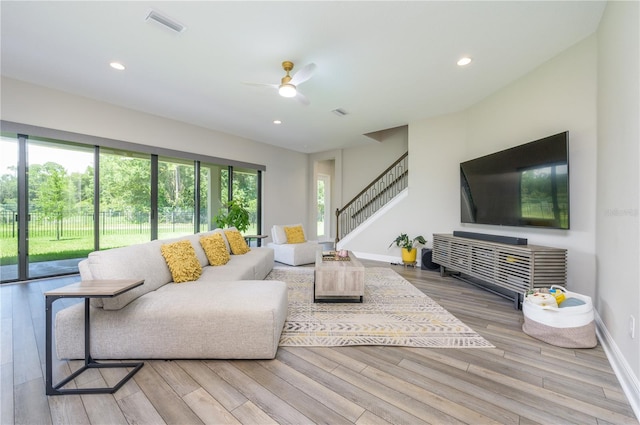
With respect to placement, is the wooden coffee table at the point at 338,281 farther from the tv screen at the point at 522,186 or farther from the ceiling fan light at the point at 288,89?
the tv screen at the point at 522,186

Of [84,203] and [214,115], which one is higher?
[214,115]

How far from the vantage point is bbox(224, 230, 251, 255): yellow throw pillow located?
13.6 ft

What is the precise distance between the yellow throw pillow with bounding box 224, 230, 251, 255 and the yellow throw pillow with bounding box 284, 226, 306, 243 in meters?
1.23

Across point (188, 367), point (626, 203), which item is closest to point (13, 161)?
point (188, 367)

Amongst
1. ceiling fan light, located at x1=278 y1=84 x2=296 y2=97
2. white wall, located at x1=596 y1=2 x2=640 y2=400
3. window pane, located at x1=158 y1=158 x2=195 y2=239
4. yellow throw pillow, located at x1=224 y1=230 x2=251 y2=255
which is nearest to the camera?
white wall, located at x1=596 y1=2 x2=640 y2=400

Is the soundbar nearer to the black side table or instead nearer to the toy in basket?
the toy in basket

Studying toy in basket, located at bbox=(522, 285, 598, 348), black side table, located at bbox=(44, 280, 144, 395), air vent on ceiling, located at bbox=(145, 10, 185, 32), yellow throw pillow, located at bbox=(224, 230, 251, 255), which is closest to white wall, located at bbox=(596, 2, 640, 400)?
toy in basket, located at bbox=(522, 285, 598, 348)

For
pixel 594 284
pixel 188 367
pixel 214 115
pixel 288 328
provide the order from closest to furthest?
1. pixel 188 367
2. pixel 288 328
3. pixel 594 284
4. pixel 214 115

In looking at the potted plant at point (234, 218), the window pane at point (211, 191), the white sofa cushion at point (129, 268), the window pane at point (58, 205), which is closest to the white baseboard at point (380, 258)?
the potted plant at point (234, 218)

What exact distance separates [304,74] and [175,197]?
4202 millimetres

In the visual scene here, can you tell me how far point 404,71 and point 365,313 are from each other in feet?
10.0

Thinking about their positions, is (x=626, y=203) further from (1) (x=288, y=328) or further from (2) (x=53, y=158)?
(2) (x=53, y=158)

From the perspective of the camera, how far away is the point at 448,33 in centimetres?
260

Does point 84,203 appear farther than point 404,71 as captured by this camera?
Yes
